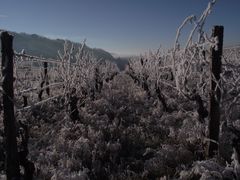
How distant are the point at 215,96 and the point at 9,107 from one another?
166 inches

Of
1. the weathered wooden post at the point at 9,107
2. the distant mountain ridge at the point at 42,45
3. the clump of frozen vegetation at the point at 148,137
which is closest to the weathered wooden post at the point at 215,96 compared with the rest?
the clump of frozen vegetation at the point at 148,137

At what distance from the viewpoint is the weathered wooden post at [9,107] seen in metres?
6.82

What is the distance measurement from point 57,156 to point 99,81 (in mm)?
14087

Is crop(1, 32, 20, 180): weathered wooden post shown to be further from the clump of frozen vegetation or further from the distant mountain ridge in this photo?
the distant mountain ridge

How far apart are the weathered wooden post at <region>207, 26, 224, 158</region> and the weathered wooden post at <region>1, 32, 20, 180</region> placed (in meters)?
4.17

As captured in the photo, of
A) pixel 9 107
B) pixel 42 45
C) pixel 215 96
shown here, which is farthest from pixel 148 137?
pixel 42 45

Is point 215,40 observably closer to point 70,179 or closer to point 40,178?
point 70,179

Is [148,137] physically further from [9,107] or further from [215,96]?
[9,107]

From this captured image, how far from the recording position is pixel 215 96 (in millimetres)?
8172

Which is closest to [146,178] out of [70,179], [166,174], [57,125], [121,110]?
[166,174]

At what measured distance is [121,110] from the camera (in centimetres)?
1552

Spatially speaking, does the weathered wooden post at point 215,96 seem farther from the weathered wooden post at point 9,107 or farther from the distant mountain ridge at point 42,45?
the distant mountain ridge at point 42,45

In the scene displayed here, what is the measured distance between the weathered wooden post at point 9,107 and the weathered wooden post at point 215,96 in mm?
4167

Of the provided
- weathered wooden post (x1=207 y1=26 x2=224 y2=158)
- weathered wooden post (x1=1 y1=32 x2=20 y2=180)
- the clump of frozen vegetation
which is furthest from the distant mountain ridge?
weathered wooden post (x1=1 y1=32 x2=20 y2=180)
